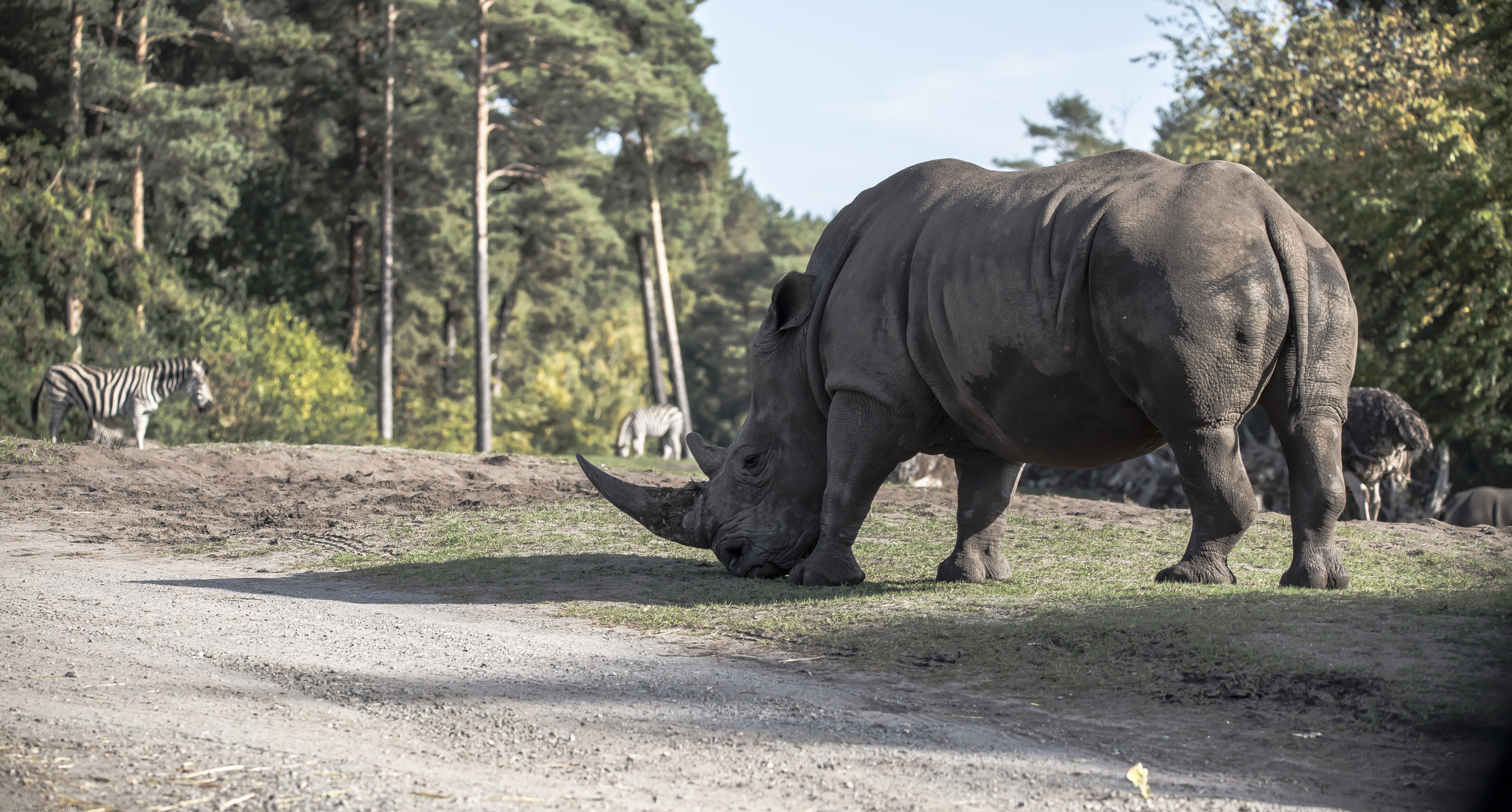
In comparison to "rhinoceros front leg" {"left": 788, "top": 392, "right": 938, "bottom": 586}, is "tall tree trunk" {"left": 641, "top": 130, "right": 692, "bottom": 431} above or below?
above

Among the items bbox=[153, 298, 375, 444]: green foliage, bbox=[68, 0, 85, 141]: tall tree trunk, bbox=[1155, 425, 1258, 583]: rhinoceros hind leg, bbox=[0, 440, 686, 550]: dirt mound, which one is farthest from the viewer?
bbox=[68, 0, 85, 141]: tall tree trunk

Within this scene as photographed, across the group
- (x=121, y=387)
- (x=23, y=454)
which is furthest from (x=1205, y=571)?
(x=121, y=387)

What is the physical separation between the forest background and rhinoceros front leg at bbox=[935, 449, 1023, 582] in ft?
17.2

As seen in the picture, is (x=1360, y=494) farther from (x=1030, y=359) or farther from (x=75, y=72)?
(x=75, y=72)

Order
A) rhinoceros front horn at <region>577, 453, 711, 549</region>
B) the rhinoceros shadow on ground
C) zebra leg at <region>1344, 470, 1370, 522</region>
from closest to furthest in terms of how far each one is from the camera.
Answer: the rhinoceros shadow on ground < rhinoceros front horn at <region>577, 453, 711, 549</region> < zebra leg at <region>1344, 470, 1370, 522</region>

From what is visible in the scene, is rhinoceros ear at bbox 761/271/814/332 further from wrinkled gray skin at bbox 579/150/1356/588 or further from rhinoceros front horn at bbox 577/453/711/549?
rhinoceros front horn at bbox 577/453/711/549

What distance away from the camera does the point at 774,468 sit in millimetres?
7969

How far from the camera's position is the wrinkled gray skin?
234 inches

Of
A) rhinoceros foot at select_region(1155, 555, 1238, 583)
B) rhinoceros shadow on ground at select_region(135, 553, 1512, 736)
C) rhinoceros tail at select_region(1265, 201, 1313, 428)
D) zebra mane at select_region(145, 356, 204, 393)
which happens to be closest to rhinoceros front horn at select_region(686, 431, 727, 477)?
rhinoceros shadow on ground at select_region(135, 553, 1512, 736)

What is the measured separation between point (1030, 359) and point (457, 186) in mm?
33264

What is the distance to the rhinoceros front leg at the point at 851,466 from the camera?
723 centimetres

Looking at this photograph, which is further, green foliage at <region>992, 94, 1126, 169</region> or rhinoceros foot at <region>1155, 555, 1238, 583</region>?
green foliage at <region>992, 94, 1126, 169</region>

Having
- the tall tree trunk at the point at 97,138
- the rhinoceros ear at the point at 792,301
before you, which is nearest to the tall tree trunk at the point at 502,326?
the tall tree trunk at the point at 97,138

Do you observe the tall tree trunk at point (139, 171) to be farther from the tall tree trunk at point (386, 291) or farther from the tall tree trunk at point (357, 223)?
the tall tree trunk at point (357, 223)
